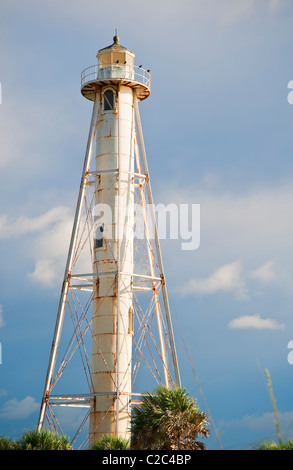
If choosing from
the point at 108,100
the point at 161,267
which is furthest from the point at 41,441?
the point at 108,100

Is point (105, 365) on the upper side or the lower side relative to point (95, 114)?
lower

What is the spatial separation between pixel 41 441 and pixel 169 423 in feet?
20.9

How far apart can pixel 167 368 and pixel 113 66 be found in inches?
746

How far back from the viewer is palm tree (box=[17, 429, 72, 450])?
113ft

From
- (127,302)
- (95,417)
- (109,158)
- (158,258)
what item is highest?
(109,158)

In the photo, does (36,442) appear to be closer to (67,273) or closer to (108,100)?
(67,273)

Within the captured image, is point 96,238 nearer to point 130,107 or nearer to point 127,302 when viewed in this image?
point 127,302

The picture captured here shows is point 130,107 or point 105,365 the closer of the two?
point 105,365

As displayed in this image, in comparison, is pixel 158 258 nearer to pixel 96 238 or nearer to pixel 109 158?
pixel 96 238

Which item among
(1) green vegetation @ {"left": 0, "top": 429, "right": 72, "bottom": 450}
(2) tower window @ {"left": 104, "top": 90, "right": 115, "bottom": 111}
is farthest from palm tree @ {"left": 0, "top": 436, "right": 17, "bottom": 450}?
(2) tower window @ {"left": 104, "top": 90, "right": 115, "bottom": 111}
